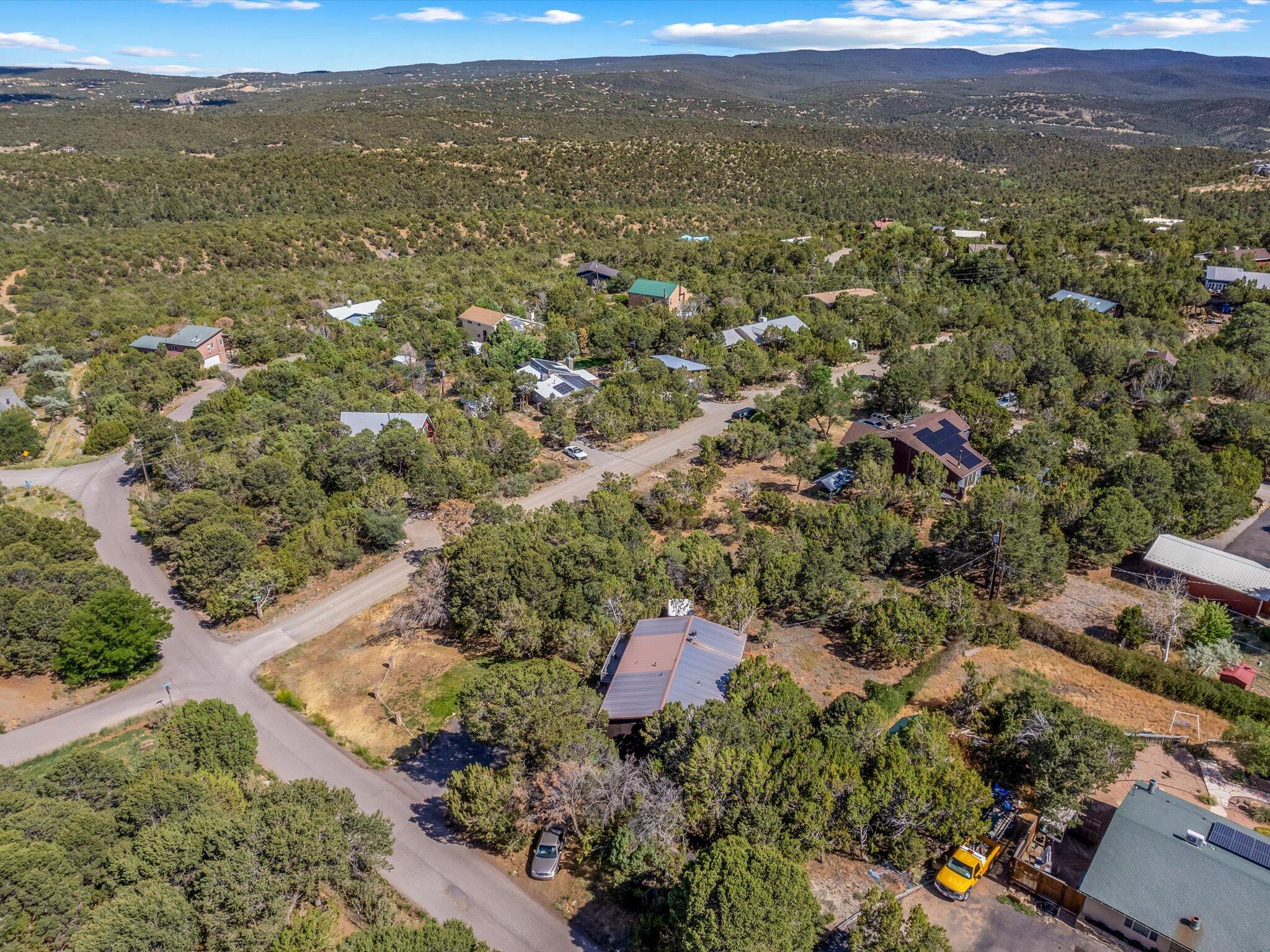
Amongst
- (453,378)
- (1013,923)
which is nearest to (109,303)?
(453,378)

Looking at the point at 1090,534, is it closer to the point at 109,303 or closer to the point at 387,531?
the point at 387,531

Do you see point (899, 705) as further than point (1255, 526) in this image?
No

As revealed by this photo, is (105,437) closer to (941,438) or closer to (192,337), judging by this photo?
(192,337)

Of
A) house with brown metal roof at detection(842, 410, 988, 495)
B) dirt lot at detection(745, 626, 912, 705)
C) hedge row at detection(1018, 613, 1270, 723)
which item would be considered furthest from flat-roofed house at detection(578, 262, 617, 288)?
hedge row at detection(1018, 613, 1270, 723)

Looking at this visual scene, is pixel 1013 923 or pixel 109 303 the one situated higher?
pixel 109 303

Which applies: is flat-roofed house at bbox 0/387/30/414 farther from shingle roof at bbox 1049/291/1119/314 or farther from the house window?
shingle roof at bbox 1049/291/1119/314

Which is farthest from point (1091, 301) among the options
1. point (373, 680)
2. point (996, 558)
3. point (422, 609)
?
point (373, 680)

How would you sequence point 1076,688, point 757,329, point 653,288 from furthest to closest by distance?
point 653,288, point 757,329, point 1076,688
